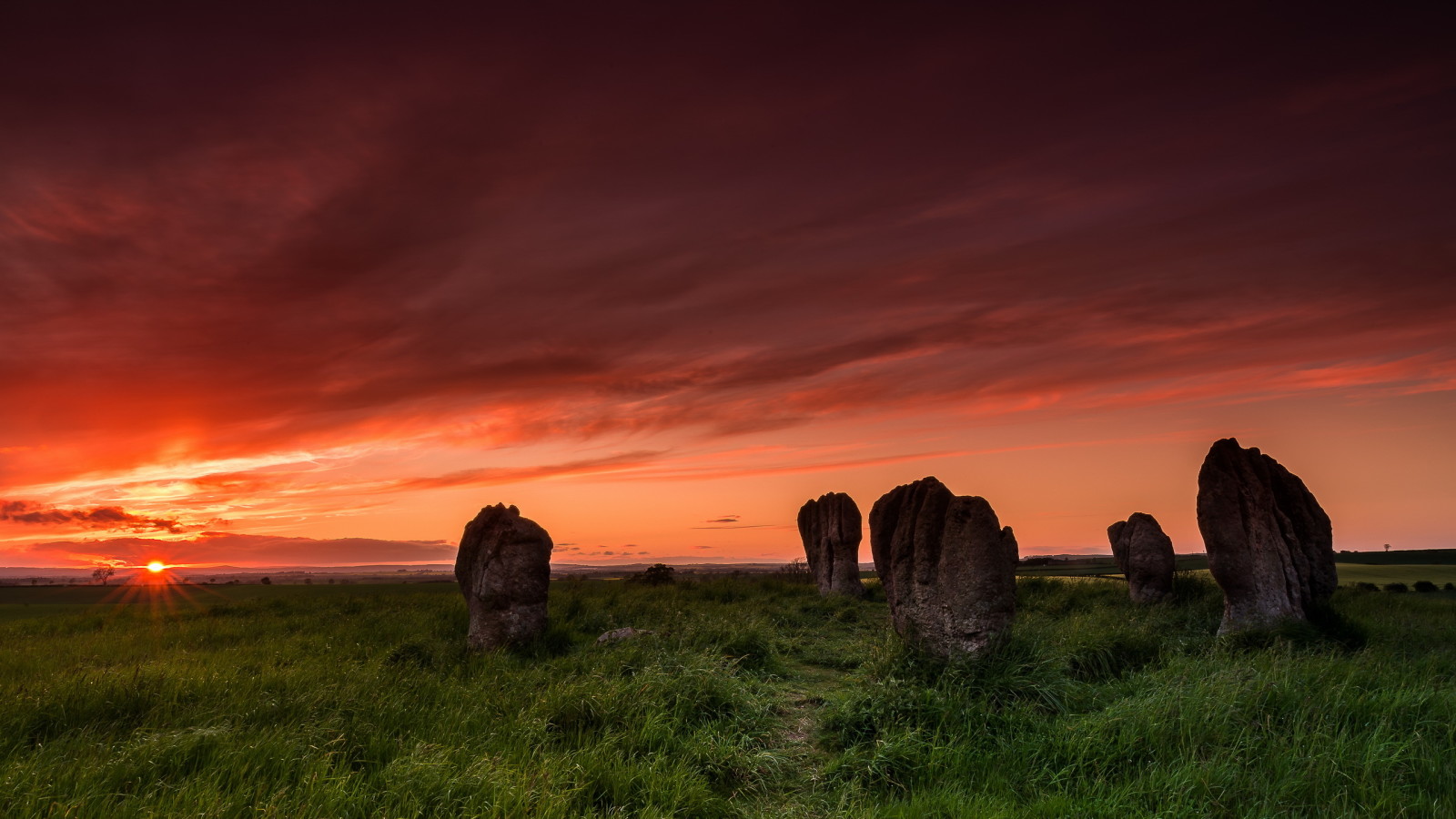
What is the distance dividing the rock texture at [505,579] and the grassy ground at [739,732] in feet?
4.36

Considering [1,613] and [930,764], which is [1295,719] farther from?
[1,613]

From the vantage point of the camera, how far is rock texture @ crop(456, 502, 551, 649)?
554 inches

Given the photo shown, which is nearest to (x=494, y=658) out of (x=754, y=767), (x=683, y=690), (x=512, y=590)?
(x=512, y=590)

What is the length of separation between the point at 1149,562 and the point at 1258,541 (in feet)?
23.2

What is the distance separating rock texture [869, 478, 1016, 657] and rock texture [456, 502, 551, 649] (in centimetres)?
744

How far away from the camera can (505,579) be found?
14141 mm

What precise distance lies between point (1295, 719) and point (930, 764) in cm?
406

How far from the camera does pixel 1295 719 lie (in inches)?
289

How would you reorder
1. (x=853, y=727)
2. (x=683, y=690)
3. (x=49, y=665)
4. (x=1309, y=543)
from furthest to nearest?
(x=1309, y=543) → (x=49, y=665) → (x=683, y=690) → (x=853, y=727)

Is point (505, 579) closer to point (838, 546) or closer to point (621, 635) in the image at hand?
point (621, 635)

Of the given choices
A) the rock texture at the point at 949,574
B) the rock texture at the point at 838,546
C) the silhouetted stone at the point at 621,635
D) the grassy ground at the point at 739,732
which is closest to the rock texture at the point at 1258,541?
the grassy ground at the point at 739,732

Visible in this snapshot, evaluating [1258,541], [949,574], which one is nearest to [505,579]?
[949,574]

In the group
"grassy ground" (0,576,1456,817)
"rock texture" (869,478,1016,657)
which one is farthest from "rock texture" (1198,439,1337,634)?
"rock texture" (869,478,1016,657)

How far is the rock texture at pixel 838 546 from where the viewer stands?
91.2 feet
